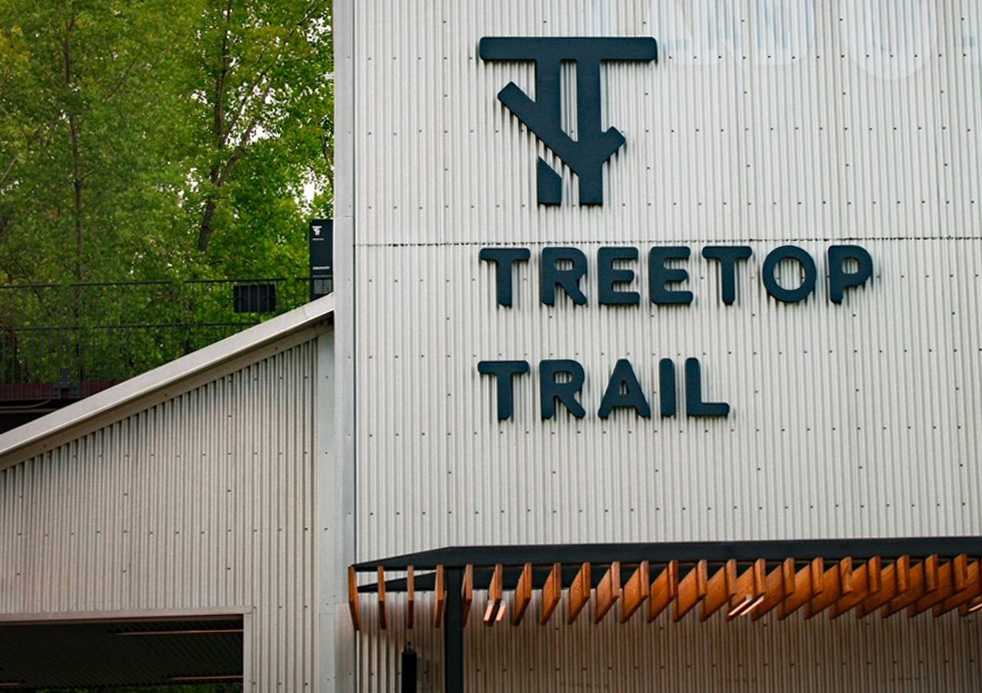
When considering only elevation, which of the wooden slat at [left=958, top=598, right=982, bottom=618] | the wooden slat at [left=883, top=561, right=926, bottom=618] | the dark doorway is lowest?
the dark doorway

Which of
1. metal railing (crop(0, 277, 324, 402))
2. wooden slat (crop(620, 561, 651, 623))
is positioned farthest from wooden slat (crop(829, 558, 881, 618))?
metal railing (crop(0, 277, 324, 402))

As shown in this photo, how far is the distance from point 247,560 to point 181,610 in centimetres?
99

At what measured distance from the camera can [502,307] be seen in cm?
2155

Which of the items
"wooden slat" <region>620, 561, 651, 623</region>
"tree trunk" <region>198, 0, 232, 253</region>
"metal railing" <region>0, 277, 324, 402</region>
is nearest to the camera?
"wooden slat" <region>620, 561, 651, 623</region>

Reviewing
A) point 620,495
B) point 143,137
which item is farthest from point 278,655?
point 143,137

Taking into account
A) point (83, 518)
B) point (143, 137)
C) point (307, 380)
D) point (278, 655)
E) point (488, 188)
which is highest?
point (143, 137)

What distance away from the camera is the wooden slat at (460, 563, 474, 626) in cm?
1881

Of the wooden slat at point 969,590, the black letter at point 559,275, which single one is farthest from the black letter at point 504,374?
the wooden slat at point 969,590

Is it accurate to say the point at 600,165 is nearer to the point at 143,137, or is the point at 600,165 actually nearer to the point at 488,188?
the point at 488,188

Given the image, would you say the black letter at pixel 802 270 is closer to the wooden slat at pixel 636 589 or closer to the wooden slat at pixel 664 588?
the wooden slat at pixel 664 588

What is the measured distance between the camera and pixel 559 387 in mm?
21312

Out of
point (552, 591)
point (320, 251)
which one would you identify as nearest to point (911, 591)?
point (552, 591)

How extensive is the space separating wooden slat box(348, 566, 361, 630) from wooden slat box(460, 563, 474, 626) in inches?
49.4

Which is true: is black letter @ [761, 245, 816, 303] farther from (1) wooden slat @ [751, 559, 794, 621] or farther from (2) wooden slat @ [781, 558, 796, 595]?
(2) wooden slat @ [781, 558, 796, 595]
